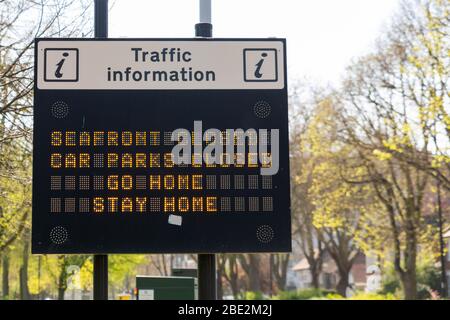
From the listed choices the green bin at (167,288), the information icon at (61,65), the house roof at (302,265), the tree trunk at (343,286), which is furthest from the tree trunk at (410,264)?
the house roof at (302,265)

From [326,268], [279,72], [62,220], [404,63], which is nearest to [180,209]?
[62,220]

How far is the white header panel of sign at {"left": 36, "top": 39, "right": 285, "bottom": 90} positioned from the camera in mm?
8367

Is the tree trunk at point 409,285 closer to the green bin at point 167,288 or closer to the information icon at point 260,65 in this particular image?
the green bin at point 167,288

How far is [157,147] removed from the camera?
8.30 meters

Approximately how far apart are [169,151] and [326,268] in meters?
81.7

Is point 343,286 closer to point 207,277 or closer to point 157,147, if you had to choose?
point 207,277

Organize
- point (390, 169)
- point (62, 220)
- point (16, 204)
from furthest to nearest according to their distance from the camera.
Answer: point (390, 169) → point (16, 204) → point (62, 220)

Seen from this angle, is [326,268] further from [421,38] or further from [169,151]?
[169,151]

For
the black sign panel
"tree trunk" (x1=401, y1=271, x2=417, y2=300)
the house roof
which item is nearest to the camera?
the black sign panel

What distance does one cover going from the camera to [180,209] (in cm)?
819

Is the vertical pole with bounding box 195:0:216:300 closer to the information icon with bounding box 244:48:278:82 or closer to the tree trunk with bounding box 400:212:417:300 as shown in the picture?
the information icon with bounding box 244:48:278:82

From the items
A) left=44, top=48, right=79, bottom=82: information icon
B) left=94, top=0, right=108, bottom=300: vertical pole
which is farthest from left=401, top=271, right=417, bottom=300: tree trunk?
left=44, top=48, right=79, bottom=82: information icon

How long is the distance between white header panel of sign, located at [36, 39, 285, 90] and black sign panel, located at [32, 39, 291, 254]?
10 mm

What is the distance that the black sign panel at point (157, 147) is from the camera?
815 cm
